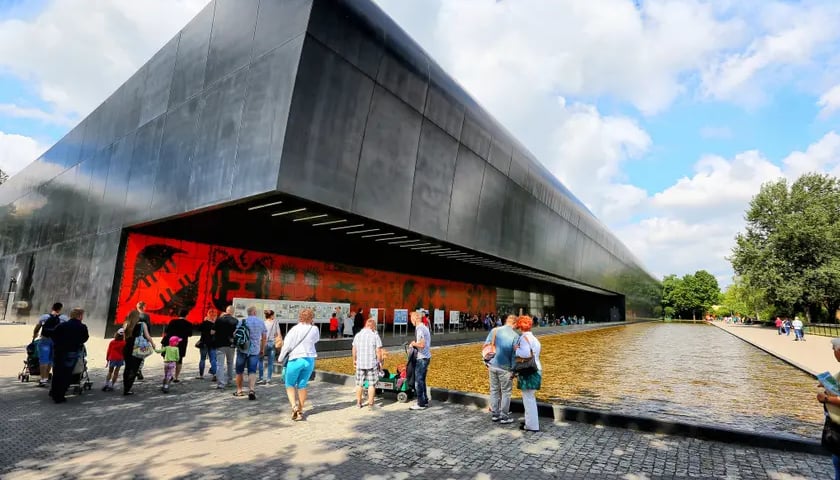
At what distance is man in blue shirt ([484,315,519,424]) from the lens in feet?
19.9

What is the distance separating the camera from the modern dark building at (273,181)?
40.2ft

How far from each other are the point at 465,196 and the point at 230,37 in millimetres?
11613

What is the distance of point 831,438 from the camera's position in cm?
330

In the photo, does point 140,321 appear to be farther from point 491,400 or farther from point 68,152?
point 68,152

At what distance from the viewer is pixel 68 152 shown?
2295 cm

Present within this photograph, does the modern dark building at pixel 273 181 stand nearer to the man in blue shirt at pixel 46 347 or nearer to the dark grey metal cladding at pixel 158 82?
the dark grey metal cladding at pixel 158 82

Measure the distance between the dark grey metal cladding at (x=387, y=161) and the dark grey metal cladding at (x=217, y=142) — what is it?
13.4 feet

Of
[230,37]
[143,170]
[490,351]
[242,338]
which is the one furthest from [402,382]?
[143,170]

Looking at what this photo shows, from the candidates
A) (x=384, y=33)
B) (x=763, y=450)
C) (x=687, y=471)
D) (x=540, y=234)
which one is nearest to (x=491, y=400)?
(x=687, y=471)

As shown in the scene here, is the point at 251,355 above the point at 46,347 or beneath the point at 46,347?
above

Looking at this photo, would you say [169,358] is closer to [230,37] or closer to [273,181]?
[273,181]

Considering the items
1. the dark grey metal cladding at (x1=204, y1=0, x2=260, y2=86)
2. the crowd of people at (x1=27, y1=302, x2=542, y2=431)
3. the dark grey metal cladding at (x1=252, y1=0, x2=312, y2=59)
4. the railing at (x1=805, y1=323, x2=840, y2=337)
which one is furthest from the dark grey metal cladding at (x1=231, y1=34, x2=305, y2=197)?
the railing at (x1=805, y1=323, x2=840, y2=337)

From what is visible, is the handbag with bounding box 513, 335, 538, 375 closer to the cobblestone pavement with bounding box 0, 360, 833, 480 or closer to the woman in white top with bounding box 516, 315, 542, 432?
the woman in white top with bounding box 516, 315, 542, 432

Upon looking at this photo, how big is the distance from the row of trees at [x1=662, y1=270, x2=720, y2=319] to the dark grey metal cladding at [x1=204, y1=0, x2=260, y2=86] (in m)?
131
